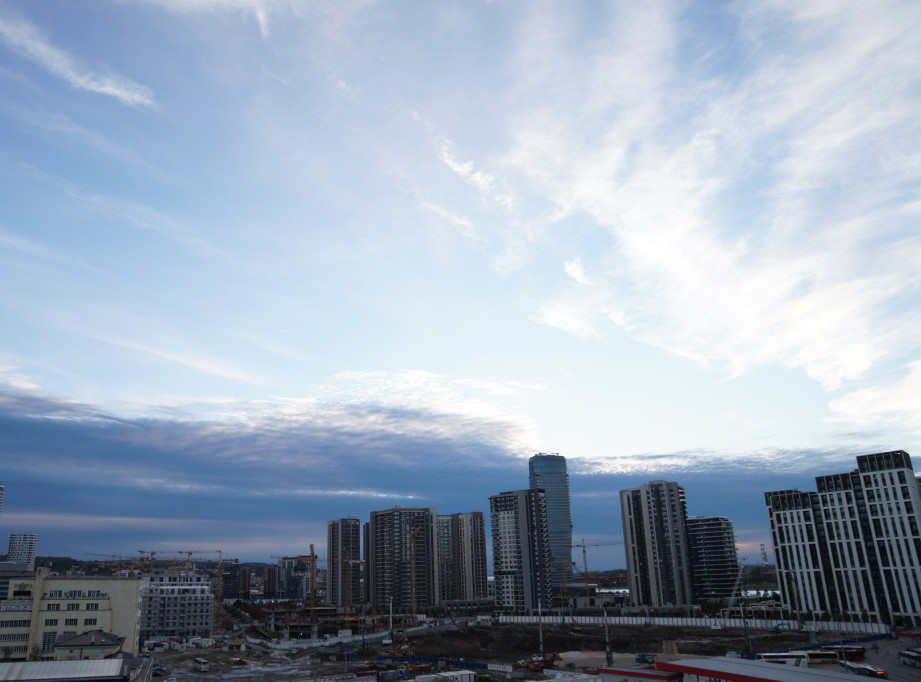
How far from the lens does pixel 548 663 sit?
77.7 meters

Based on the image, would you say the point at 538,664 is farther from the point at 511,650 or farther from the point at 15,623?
the point at 15,623

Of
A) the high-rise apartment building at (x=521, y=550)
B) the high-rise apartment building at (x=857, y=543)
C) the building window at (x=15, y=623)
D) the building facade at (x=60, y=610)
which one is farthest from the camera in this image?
the high-rise apartment building at (x=521, y=550)

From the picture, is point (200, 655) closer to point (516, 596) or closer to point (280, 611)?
point (280, 611)

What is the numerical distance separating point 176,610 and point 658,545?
126089 mm

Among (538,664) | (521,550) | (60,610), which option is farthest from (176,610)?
(538,664)

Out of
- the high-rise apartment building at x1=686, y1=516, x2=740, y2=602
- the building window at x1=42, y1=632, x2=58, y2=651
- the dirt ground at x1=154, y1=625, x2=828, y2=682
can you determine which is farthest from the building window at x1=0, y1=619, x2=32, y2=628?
the high-rise apartment building at x1=686, y1=516, x2=740, y2=602

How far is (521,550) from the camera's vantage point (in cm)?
17575

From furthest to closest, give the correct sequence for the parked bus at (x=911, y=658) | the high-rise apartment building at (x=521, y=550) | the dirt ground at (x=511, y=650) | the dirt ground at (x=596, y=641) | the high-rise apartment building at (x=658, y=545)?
the high-rise apartment building at (x=521, y=550)
the high-rise apartment building at (x=658, y=545)
the dirt ground at (x=596, y=641)
the dirt ground at (x=511, y=650)
the parked bus at (x=911, y=658)

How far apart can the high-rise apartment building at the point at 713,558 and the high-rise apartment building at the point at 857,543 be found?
51.4m

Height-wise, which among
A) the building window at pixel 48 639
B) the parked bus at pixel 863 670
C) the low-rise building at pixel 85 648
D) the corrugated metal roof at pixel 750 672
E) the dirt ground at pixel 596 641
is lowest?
the dirt ground at pixel 596 641

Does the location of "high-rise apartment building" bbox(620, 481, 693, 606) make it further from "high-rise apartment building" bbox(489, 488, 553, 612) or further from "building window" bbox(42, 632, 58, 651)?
"building window" bbox(42, 632, 58, 651)

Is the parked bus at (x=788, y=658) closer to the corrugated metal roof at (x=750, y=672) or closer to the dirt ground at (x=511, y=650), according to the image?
the dirt ground at (x=511, y=650)

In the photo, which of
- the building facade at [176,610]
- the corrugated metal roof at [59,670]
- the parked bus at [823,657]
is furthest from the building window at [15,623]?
the parked bus at [823,657]

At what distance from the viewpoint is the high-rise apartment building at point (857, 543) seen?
103 m
